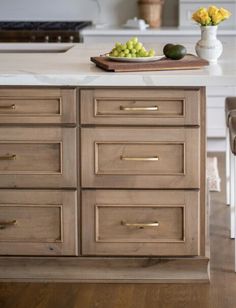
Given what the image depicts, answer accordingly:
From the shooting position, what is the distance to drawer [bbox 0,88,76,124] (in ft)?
11.3

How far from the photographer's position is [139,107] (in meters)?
3.44

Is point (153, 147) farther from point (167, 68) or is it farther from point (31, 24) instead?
point (31, 24)

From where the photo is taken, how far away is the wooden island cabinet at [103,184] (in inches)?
136

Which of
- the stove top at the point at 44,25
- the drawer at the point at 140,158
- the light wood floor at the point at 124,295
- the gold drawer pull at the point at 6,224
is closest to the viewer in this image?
the light wood floor at the point at 124,295

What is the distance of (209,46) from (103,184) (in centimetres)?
84

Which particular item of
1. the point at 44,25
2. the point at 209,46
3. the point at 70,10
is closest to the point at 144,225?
the point at 209,46

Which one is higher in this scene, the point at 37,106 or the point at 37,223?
the point at 37,106

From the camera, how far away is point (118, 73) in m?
3.44

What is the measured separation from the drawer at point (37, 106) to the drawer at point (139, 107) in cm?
7

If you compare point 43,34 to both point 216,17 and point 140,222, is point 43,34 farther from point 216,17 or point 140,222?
point 140,222

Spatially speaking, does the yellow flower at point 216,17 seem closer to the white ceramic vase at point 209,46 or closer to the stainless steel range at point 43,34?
the white ceramic vase at point 209,46

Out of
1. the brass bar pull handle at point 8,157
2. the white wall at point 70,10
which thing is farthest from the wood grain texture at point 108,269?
the white wall at point 70,10

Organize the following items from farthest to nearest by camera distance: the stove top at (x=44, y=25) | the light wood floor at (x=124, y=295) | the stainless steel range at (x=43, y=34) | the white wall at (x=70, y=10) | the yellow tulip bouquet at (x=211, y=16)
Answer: the white wall at (x=70, y=10) < the stove top at (x=44, y=25) < the stainless steel range at (x=43, y=34) < the yellow tulip bouquet at (x=211, y=16) < the light wood floor at (x=124, y=295)

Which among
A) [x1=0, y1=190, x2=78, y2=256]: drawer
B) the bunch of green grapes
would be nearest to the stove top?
the bunch of green grapes
